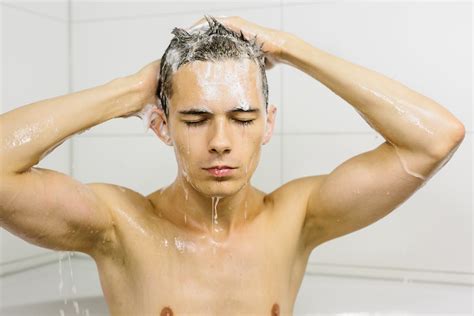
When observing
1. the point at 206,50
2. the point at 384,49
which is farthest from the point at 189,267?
the point at 384,49

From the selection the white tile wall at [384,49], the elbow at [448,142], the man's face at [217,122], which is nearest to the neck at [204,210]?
the man's face at [217,122]

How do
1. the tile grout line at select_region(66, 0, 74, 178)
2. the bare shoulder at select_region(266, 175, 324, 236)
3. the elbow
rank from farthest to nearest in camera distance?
1. the tile grout line at select_region(66, 0, 74, 178)
2. the bare shoulder at select_region(266, 175, 324, 236)
3. the elbow

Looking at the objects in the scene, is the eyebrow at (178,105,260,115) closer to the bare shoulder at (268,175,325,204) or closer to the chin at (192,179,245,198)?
the chin at (192,179,245,198)

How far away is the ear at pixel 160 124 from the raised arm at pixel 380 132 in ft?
0.72

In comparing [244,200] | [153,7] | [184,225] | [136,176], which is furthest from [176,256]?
[153,7]

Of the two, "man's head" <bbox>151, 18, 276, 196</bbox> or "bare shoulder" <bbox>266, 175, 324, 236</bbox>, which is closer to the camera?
"man's head" <bbox>151, 18, 276, 196</bbox>

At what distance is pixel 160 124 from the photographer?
1.20m

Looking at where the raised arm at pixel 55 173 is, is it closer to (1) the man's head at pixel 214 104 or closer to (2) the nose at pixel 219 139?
(1) the man's head at pixel 214 104

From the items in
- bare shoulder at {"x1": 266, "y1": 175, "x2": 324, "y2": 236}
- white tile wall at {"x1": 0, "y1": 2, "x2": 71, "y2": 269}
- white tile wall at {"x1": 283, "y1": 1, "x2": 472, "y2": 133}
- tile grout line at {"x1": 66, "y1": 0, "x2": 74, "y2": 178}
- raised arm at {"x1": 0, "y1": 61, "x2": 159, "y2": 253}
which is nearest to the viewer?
raised arm at {"x1": 0, "y1": 61, "x2": 159, "y2": 253}

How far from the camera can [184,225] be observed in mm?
1235

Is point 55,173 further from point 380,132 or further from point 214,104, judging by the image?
point 380,132

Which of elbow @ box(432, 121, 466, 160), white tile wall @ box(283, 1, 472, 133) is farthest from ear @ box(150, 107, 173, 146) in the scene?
white tile wall @ box(283, 1, 472, 133)

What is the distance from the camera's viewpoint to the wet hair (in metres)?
1.12

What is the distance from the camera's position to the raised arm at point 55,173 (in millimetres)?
1029
